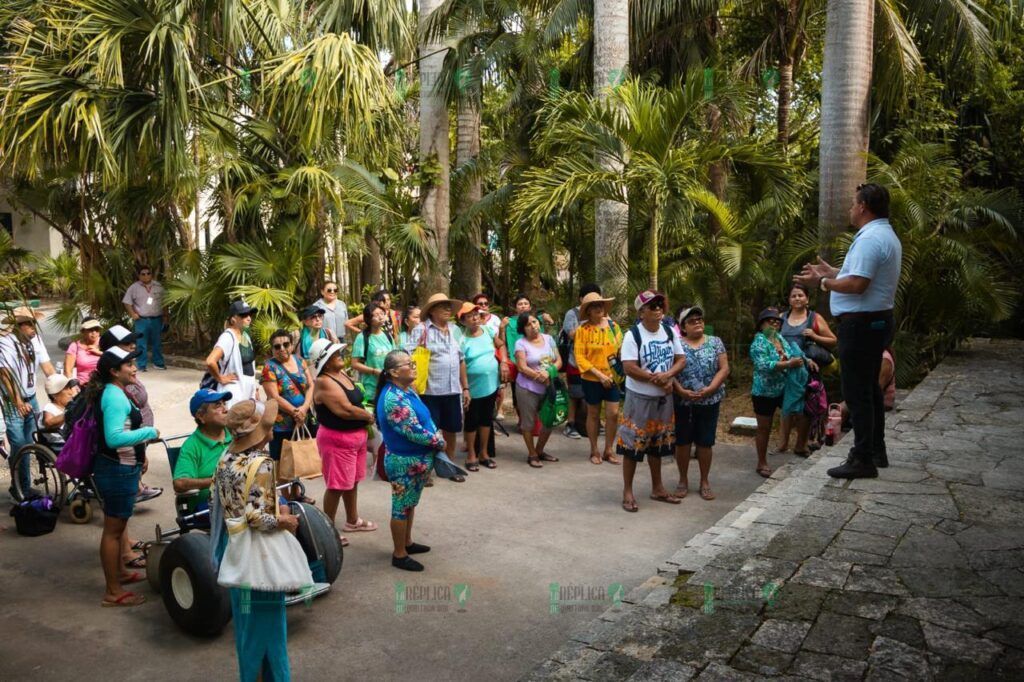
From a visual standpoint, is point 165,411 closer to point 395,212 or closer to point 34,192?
point 395,212

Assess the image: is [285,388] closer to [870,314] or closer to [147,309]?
[870,314]

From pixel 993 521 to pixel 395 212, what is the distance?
33.1 ft

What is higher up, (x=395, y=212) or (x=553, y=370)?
(x=395, y=212)

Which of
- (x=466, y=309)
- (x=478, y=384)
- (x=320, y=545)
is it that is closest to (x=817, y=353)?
(x=478, y=384)

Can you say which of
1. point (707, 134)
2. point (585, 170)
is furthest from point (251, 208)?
point (707, 134)

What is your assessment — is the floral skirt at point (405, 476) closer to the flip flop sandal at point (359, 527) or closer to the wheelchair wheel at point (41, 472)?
the flip flop sandal at point (359, 527)

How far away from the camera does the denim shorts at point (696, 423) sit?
24.9ft

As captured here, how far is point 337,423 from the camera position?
6609 millimetres

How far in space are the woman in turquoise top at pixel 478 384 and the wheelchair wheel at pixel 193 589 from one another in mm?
4043

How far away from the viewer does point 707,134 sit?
38.1ft

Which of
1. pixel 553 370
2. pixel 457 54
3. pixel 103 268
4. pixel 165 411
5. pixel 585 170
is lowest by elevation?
pixel 165 411

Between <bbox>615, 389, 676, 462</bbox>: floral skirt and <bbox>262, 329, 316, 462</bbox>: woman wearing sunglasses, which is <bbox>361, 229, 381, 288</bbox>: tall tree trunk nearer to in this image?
<bbox>262, 329, 316, 462</bbox>: woman wearing sunglasses

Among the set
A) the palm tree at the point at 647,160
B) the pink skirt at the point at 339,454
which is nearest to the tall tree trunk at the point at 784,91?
the palm tree at the point at 647,160

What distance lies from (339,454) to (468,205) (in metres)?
8.72
